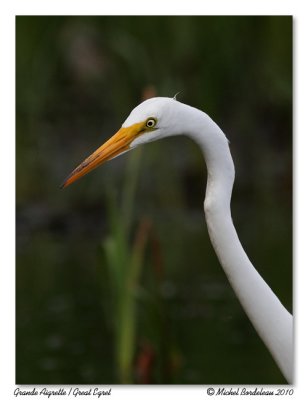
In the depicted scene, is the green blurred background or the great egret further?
the green blurred background

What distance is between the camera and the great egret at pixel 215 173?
7.82 feet

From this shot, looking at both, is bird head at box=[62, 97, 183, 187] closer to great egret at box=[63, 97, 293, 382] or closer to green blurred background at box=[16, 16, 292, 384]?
great egret at box=[63, 97, 293, 382]

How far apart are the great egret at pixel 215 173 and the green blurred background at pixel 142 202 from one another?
3.21 ft

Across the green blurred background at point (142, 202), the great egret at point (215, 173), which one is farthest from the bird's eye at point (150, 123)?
the green blurred background at point (142, 202)

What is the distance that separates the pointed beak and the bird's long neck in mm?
125

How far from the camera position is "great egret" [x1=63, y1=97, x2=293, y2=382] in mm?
2385

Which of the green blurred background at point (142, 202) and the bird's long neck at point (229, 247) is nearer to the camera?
the bird's long neck at point (229, 247)

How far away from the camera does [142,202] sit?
6109 mm

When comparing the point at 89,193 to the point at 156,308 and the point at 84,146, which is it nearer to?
the point at 84,146

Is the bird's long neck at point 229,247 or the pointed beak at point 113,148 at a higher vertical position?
the pointed beak at point 113,148

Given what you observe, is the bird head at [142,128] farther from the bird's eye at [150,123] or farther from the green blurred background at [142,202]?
the green blurred background at [142,202]

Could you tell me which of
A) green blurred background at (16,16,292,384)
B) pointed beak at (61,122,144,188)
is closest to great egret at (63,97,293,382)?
pointed beak at (61,122,144,188)

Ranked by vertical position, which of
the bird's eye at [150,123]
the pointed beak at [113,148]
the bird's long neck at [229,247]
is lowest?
the bird's long neck at [229,247]

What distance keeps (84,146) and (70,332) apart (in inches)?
81.8
